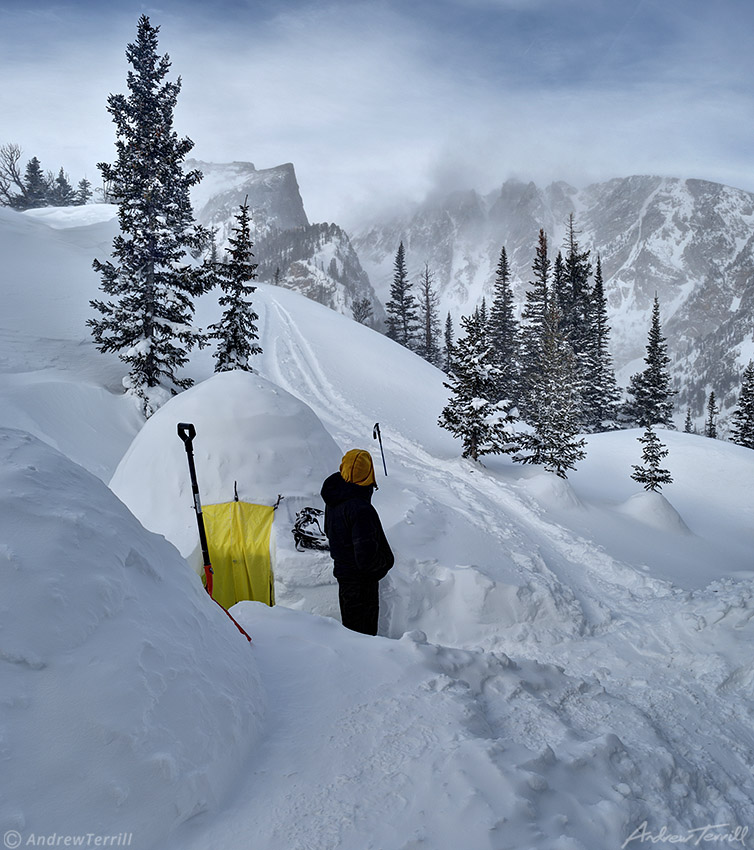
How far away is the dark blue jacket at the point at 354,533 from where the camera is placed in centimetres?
480

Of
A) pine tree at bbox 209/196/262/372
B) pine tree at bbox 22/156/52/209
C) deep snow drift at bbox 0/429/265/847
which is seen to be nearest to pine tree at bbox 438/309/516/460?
pine tree at bbox 209/196/262/372

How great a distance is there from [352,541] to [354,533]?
0.38 ft

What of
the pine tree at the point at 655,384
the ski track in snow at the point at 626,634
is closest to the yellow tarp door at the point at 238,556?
the ski track in snow at the point at 626,634

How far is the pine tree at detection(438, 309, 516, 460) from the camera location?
17344 mm

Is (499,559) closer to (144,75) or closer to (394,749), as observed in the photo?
(394,749)

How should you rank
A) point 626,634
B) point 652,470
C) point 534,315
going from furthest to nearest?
point 534,315, point 652,470, point 626,634

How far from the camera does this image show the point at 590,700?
366cm

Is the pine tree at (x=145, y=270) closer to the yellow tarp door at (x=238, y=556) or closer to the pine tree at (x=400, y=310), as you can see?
the yellow tarp door at (x=238, y=556)

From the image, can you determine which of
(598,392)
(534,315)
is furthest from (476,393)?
(534,315)

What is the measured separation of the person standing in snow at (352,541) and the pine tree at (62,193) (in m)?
67.1

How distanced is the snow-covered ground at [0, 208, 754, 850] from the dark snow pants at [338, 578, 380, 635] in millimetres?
1105

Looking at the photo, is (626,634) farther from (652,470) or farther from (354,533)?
(652,470)

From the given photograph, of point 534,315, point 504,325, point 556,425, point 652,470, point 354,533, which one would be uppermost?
point 534,315

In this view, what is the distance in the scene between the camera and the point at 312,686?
3.04 meters
